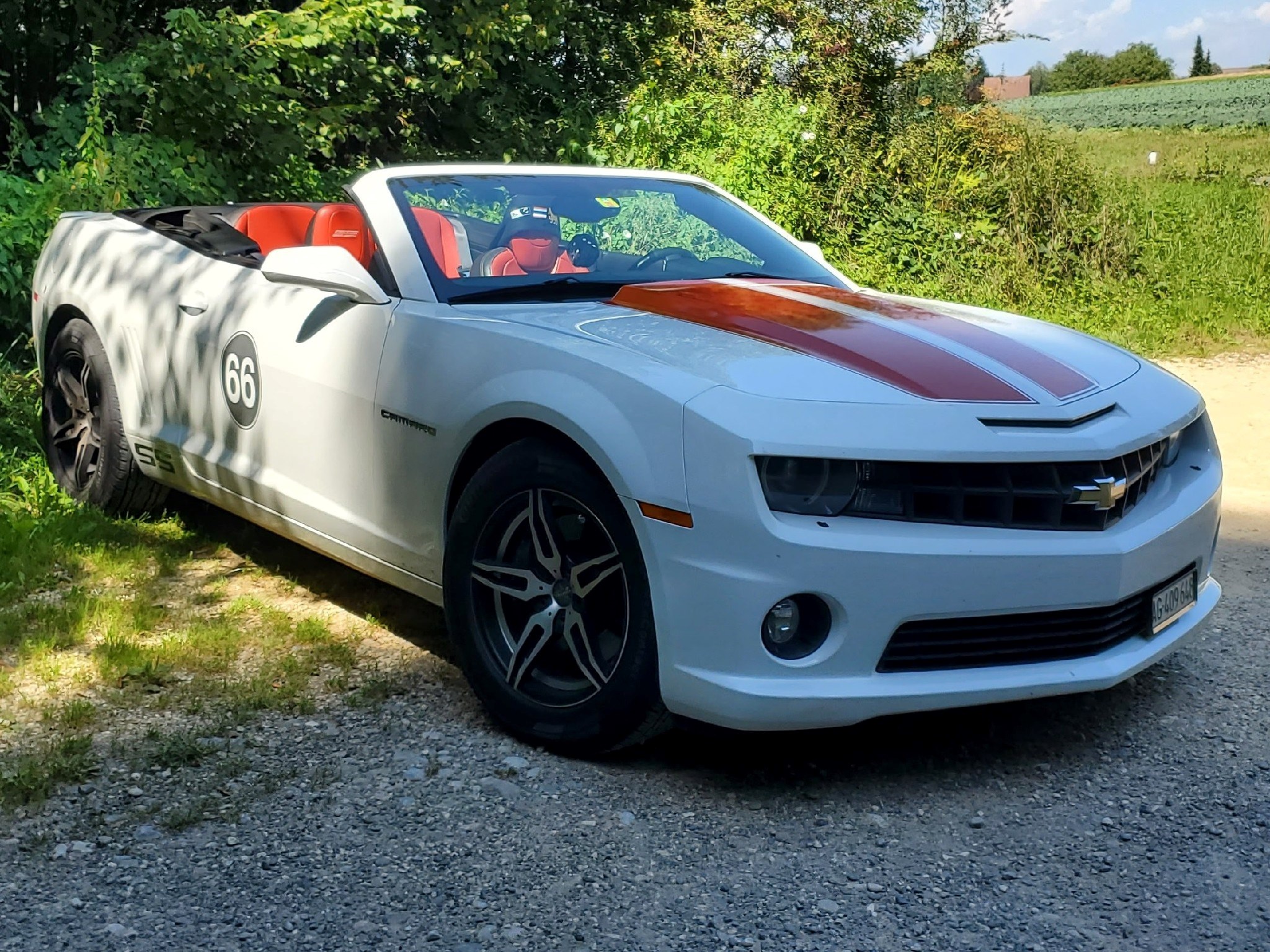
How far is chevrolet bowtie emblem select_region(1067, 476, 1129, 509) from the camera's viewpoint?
121 inches

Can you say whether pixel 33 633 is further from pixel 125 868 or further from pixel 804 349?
pixel 804 349

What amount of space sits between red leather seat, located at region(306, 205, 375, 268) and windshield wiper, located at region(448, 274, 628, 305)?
104cm

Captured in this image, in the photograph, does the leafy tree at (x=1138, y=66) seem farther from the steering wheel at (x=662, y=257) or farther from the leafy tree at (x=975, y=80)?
the steering wheel at (x=662, y=257)

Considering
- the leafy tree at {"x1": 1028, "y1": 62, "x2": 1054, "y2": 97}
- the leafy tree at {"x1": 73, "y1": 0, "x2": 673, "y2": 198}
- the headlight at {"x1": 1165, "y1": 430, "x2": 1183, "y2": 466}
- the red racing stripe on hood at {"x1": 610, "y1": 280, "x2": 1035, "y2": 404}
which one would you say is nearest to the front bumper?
the red racing stripe on hood at {"x1": 610, "y1": 280, "x2": 1035, "y2": 404}

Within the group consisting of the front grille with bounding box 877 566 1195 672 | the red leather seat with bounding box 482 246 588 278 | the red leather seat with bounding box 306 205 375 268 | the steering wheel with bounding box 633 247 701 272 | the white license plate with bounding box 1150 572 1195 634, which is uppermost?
the red leather seat with bounding box 306 205 375 268

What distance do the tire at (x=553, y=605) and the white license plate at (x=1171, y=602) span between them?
1.26m

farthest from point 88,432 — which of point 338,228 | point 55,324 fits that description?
point 338,228

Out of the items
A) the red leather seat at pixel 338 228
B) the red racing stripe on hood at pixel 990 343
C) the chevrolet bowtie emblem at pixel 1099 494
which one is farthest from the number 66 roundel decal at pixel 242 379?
the chevrolet bowtie emblem at pixel 1099 494

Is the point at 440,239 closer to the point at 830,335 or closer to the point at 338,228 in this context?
the point at 338,228

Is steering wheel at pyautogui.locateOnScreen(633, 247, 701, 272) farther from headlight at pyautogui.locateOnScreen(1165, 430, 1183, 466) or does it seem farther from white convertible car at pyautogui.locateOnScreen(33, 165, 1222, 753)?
headlight at pyautogui.locateOnScreen(1165, 430, 1183, 466)

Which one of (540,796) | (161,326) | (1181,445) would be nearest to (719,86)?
(161,326)

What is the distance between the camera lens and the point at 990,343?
139 inches

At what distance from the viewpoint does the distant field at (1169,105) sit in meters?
45.8

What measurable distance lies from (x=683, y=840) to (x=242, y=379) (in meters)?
2.22
